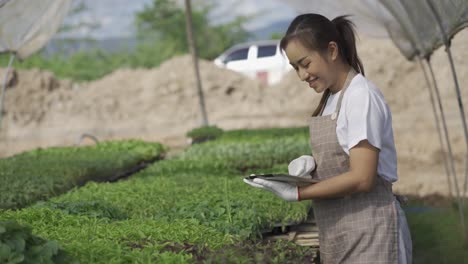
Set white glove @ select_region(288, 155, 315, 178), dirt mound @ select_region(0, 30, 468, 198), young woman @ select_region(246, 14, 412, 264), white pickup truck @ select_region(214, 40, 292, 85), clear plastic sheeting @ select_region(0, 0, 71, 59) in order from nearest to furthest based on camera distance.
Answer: young woman @ select_region(246, 14, 412, 264)
white glove @ select_region(288, 155, 315, 178)
clear plastic sheeting @ select_region(0, 0, 71, 59)
dirt mound @ select_region(0, 30, 468, 198)
white pickup truck @ select_region(214, 40, 292, 85)

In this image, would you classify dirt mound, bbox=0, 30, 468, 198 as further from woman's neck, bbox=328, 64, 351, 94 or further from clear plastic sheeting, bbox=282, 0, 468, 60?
woman's neck, bbox=328, 64, 351, 94

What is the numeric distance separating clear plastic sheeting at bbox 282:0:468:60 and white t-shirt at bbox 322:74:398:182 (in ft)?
7.96

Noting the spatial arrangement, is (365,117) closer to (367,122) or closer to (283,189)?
(367,122)

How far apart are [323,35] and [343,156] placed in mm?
490

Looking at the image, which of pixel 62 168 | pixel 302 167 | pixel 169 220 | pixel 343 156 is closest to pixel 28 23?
pixel 62 168

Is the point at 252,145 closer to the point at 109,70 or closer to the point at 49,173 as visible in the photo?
the point at 49,173

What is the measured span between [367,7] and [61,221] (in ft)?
16.8

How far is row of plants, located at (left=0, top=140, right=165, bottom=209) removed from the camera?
6059 mm

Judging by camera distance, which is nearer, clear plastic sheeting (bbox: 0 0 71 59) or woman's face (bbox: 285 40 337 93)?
woman's face (bbox: 285 40 337 93)

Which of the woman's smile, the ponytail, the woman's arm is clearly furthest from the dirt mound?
the woman's arm

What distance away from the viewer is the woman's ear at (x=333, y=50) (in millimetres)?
3148

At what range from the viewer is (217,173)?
7367 millimetres

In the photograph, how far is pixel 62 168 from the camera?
7410 millimetres

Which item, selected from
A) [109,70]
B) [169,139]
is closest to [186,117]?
[169,139]
